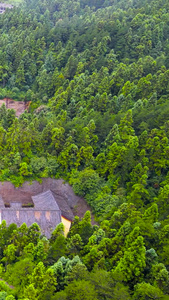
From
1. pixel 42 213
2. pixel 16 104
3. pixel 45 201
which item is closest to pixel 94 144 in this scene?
pixel 45 201

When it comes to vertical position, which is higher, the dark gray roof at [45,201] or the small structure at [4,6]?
the small structure at [4,6]

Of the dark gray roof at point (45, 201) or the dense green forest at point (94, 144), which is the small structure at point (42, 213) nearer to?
the dark gray roof at point (45, 201)

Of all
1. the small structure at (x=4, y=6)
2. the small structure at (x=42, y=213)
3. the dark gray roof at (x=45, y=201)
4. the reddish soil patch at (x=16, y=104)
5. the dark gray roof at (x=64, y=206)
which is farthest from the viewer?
the small structure at (x=4, y=6)

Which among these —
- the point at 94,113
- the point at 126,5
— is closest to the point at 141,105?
the point at 94,113

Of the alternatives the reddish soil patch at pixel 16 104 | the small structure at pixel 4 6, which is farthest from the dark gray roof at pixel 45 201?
the small structure at pixel 4 6

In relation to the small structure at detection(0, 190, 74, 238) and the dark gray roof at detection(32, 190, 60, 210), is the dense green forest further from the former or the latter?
the dark gray roof at detection(32, 190, 60, 210)

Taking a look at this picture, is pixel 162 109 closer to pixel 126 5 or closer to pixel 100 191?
pixel 100 191
